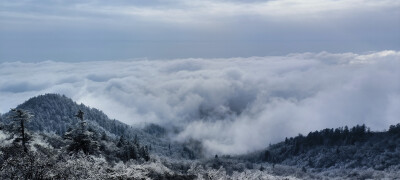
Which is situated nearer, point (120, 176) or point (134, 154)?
point (120, 176)

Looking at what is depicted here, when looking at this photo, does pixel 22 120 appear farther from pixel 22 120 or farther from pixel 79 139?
pixel 79 139

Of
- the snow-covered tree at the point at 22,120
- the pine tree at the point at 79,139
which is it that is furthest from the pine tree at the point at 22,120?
the pine tree at the point at 79,139

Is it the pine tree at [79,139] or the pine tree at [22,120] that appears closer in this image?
the pine tree at [22,120]

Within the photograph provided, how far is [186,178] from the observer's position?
7412cm

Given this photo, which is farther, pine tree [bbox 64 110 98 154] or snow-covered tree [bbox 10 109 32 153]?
pine tree [bbox 64 110 98 154]

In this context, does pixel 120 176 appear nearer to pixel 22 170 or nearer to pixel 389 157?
pixel 22 170

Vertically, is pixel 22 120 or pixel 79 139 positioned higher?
pixel 22 120

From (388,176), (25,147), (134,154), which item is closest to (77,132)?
(25,147)

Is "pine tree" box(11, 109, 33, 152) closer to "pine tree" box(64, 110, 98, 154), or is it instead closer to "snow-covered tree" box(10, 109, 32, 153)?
"snow-covered tree" box(10, 109, 32, 153)


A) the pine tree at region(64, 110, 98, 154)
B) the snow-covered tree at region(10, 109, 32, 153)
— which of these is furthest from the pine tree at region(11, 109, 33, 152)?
the pine tree at region(64, 110, 98, 154)

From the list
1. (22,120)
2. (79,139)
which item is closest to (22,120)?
(22,120)

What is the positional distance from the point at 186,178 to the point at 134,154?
5405cm

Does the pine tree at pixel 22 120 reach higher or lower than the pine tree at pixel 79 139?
higher

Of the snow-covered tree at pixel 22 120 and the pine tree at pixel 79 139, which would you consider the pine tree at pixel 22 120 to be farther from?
the pine tree at pixel 79 139
